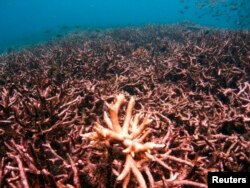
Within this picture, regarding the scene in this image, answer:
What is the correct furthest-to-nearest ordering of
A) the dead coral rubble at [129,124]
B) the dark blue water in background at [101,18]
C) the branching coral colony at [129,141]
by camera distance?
the dark blue water in background at [101,18] → the dead coral rubble at [129,124] → the branching coral colony at [129,141]

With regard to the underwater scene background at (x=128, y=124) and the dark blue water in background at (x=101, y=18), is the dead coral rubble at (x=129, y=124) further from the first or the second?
the dark blue water in background at (x=101, y=18)

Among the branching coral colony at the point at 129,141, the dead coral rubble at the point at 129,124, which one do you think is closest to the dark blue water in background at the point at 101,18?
the dead coral rubble at the point at 129,124

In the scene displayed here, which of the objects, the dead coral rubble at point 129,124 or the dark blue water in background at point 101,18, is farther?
the dark blue water in background at point 101,18

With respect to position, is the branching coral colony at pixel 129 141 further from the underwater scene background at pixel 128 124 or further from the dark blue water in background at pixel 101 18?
the dark blue water in background at pixel 101 18

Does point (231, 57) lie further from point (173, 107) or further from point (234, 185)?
point (234, 185)

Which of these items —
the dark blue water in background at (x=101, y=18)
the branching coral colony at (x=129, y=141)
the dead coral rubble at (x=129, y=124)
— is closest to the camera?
the branching coral colony at (x=129, y=141)

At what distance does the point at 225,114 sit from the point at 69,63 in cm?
457

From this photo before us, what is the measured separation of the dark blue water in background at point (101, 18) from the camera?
59.5ft

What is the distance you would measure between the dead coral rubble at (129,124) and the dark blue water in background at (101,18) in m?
10.0

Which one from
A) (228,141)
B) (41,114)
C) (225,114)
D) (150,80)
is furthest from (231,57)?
(41,114)

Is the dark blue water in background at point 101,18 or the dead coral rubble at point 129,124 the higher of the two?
the dark blue water in background at point 101,18

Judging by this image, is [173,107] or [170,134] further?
[173,107]

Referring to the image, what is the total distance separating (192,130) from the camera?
4203 millimetres

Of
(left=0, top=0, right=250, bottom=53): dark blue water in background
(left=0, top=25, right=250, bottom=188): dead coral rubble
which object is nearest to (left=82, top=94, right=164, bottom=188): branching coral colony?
(left=0, top=25, right=250, bottom=188): dead coral rubble
